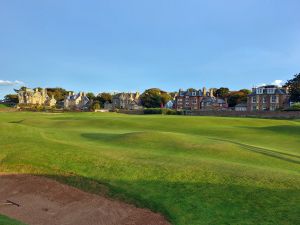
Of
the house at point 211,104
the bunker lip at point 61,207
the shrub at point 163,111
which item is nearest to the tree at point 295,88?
the shrub at point 163,111

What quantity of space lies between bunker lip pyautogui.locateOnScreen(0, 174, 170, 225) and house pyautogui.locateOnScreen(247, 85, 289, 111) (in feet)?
396

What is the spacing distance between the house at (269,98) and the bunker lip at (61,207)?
121 m

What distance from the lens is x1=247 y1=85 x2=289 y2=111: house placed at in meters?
130

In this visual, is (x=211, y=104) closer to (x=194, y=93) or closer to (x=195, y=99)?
(x=195, y=99)

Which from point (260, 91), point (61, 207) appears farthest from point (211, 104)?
point (61, 207)

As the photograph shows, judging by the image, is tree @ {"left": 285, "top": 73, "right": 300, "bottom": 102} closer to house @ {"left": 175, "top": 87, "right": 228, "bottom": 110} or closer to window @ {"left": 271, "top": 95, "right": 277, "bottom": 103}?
window @ {"left": 271, "top": 95, "right": 277, "bottom": 103}

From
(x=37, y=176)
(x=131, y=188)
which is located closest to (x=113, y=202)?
(x=131, y=188)

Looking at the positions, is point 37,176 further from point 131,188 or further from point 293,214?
point 293,214

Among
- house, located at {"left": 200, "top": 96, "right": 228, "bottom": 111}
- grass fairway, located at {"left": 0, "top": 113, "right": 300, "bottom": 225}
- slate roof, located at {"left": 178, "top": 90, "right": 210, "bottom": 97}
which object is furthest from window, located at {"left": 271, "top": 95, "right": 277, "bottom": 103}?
grass fairway, located at {"left": 0, "top": 113, "right": 300, "bottom": 225}

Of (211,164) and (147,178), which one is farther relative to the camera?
(211,164)

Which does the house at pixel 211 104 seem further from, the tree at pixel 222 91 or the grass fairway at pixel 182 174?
the grass fairway at pixel 182 174

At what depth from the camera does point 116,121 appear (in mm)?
56094

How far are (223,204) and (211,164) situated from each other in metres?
5.42

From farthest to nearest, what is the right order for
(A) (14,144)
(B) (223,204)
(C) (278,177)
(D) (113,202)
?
(A) (14,144)
(C) (278,177)
(D) (113,202)
(B) (223,204)
